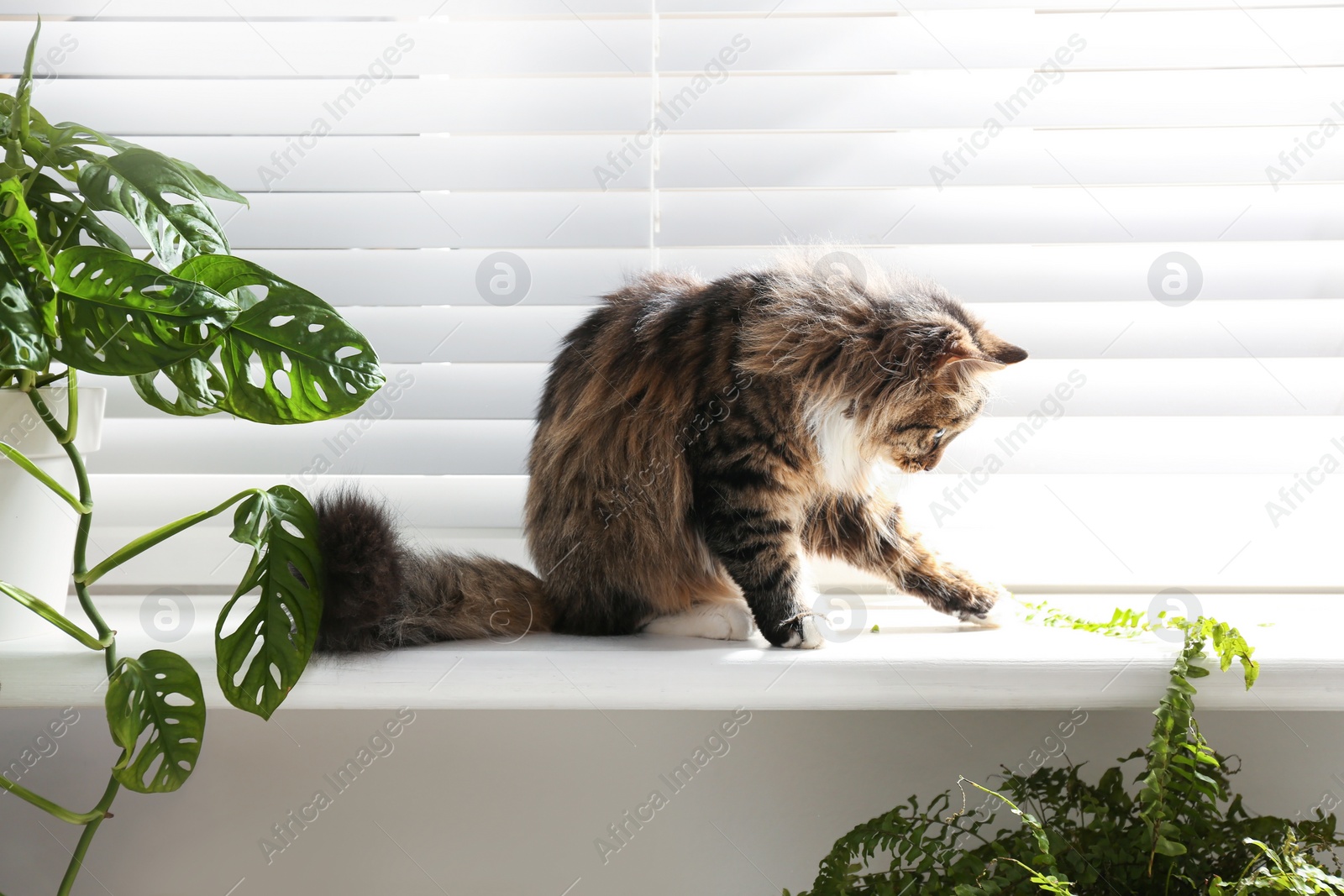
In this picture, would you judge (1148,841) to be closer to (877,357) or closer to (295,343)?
(877,357)

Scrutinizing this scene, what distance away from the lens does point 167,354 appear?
0.67 m

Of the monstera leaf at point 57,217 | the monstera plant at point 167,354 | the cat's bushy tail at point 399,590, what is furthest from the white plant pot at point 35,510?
the cat's bushy tail at point 399,590

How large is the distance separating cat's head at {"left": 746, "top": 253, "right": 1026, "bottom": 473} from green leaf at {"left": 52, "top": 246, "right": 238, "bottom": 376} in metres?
0.51

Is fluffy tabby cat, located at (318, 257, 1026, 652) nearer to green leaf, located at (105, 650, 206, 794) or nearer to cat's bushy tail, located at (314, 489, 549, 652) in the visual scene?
cat's bushy tail, located at (314, 489, 549, 652)

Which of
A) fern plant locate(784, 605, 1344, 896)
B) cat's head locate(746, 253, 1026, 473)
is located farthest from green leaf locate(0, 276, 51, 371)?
fern plant locate(784, 605, 1344, 896)

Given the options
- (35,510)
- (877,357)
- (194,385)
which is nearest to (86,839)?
(35,510)

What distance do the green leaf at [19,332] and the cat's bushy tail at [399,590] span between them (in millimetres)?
266

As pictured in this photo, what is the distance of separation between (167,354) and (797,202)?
762mm

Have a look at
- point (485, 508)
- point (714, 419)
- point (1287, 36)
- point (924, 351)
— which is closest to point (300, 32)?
point (485, 508)

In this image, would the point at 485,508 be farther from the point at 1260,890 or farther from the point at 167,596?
the point at 1260,890

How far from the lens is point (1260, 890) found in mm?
701

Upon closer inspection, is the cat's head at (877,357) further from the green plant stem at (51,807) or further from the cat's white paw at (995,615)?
the green plant stem at (51,807)

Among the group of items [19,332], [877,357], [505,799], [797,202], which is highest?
[797,202]

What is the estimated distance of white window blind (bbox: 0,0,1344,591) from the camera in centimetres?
110
